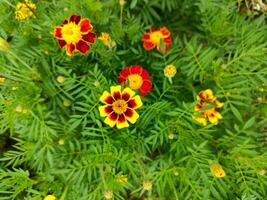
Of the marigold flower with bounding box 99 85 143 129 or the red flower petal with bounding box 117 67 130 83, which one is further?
the red flower petal with bounding box 117 67 130 83

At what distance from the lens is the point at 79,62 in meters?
1.61

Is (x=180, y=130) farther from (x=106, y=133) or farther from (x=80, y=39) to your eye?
(x=80, y=39)

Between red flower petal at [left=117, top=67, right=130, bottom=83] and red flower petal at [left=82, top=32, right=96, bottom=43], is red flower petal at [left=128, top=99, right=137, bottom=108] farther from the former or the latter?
red flower petal at [left=82, top=32, right=96, bottom=43]

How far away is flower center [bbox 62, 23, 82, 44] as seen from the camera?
1.37 m

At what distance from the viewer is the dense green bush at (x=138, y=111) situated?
146cm

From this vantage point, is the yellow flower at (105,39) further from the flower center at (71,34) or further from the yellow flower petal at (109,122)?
the yellow flower petal at (109,122)

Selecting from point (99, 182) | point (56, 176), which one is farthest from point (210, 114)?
point (56, 176)

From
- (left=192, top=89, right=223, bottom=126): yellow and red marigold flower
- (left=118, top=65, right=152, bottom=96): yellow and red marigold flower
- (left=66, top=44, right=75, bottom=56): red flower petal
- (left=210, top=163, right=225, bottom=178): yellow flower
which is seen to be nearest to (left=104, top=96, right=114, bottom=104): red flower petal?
(left=118, top=65, right=152, bottom=96): yellow and red marigold flower

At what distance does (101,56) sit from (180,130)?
0.46m

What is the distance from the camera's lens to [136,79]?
1475mm

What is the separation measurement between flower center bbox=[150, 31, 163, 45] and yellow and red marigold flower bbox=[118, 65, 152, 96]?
0.21 m

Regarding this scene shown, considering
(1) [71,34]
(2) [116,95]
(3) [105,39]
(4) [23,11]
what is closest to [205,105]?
(2) [116,95]

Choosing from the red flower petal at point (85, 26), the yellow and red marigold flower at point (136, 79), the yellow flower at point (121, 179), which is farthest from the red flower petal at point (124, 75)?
the yellow flower at point (121, 179)

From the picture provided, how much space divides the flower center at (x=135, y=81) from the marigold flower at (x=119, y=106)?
0.10 m
